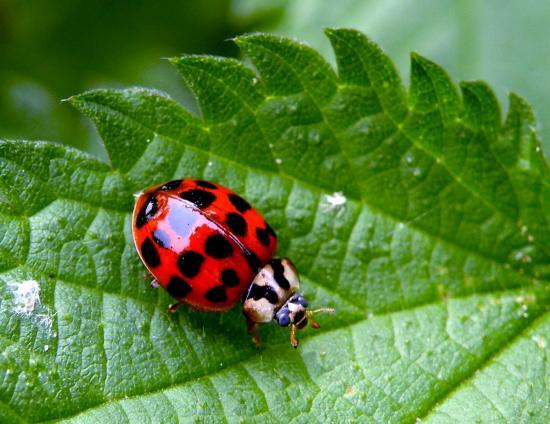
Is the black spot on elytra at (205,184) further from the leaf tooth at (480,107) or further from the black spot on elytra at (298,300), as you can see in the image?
the leaf tooth at (480,107)

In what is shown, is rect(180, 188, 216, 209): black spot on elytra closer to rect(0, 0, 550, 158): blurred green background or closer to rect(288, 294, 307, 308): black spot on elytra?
rect(288, 294, 307, 308): black spot on elytra

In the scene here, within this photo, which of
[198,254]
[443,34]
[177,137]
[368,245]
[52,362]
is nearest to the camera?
[52,362]

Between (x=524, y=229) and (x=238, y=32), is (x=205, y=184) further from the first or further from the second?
(x=238, y=32)

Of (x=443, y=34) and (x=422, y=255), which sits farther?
(x=443, y=34)

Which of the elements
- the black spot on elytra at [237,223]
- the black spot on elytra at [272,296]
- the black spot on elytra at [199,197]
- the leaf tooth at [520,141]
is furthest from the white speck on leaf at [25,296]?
the leaf tooth at [520,141]

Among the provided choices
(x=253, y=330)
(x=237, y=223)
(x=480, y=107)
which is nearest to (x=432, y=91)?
(x=480, y=107)

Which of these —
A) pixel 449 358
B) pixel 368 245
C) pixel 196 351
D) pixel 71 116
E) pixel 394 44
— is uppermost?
pixel 394 44

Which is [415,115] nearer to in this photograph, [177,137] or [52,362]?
[177,137]

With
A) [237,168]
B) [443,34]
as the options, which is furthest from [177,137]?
[443,34]
